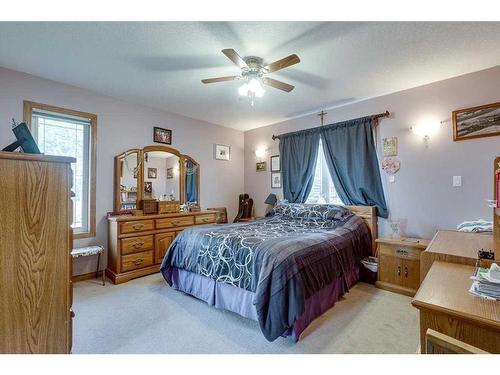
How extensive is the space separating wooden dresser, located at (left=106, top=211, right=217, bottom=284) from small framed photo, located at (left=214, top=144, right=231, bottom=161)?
159 cm

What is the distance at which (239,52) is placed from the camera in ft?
7.39

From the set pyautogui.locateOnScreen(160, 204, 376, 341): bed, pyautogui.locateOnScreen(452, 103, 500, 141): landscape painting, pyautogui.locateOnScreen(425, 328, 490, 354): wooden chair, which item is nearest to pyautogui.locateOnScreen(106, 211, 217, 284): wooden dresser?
pyautogui.locateOnScreen(160, 204, 376, 341): bed

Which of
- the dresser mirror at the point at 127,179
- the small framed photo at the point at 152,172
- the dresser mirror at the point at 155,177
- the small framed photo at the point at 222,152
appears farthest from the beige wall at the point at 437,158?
Result: the dresser mirror at the point at 127,179

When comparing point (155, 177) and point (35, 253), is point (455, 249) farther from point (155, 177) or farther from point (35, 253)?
point (155, 177)

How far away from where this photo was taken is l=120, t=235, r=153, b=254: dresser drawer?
3.10 m

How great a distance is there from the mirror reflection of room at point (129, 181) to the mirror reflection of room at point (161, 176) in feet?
0.54

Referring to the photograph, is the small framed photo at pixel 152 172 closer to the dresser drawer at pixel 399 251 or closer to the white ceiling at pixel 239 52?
the white ceiling at pixel 239 52

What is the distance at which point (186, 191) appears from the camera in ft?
14.0

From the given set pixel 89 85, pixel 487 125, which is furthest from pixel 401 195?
pixel 89 85

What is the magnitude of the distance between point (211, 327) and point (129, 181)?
249 cm

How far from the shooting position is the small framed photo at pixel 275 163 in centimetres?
457

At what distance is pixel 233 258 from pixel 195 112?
2.78 metres

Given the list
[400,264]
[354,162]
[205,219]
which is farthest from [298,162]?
[400,264]
